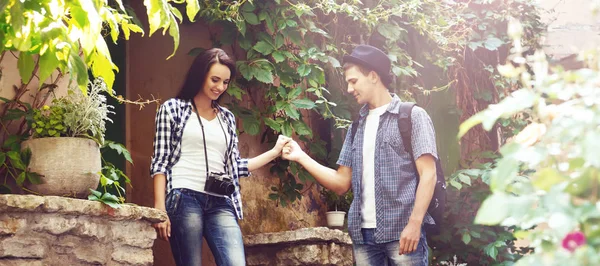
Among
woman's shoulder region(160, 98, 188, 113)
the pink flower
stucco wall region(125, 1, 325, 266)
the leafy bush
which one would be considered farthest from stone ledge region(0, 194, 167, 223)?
the pink flower

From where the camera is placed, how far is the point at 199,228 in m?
4.03

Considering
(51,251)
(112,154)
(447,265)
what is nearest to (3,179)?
(51,251)

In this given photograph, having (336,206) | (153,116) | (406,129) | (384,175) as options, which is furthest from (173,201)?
(336,206)

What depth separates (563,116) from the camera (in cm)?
162

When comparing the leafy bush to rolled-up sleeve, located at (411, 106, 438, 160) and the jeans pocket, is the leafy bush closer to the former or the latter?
rolled-up sleeve, located at (411, 106, 438, 160)

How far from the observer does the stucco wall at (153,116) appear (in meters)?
5.99

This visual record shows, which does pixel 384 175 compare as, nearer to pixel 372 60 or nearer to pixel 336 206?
pixel 372 60

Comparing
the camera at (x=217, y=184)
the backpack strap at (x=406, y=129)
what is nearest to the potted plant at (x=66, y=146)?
the camera at (x=217, y=184)

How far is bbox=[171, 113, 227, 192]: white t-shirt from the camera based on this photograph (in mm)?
4098

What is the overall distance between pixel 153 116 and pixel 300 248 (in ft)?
5.16

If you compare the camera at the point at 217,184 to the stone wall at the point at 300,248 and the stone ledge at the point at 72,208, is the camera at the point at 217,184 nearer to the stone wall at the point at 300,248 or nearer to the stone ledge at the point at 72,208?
the stone ledge at the point at 72,208

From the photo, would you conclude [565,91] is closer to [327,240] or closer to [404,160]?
[404,160]

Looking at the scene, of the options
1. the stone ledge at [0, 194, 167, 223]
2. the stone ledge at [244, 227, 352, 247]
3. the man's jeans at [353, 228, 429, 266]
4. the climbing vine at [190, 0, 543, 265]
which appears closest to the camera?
the stone ledge at [0, 194, 167, 223]

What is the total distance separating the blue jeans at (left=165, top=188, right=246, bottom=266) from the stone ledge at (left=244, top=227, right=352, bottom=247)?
123cm
